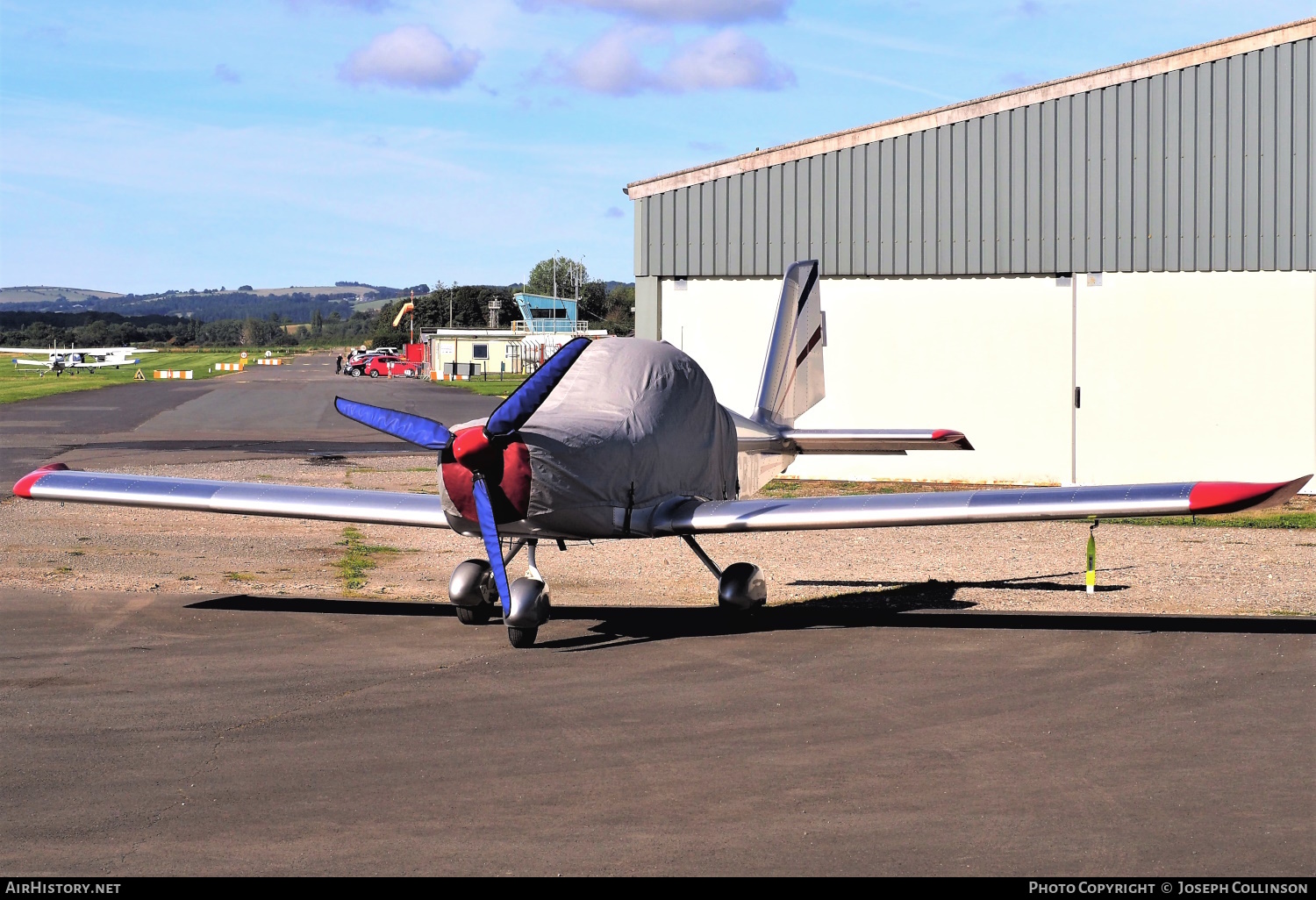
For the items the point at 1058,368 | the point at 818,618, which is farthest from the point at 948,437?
the point at 1058,368

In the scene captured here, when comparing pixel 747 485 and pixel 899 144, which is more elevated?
pixel 899 144

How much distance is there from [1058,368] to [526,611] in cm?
1488

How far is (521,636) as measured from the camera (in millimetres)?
10859

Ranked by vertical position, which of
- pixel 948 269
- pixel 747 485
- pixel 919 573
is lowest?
pixel 919 573

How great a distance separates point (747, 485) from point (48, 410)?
37522mm

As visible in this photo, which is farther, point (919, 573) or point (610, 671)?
point (919, 573)

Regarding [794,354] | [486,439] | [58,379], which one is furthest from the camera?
[58,379]

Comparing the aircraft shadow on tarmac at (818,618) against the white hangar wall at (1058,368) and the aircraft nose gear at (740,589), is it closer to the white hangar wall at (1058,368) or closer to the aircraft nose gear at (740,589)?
the aircraft nose gear at (740,589)

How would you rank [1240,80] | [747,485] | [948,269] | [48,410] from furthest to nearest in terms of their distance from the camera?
[48,410] → [948,269] → [1240,80] → [747,485]

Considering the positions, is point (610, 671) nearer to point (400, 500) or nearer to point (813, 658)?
point (813, 658)

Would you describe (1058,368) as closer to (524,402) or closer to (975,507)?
(975,507)

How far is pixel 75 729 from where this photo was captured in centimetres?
832

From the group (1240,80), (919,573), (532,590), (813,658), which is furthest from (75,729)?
(1240,80)

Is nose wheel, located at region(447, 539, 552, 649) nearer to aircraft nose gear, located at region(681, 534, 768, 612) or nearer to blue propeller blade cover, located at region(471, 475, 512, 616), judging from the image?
blue propeller blade cover, located at region(471, 475, 512, 616)
